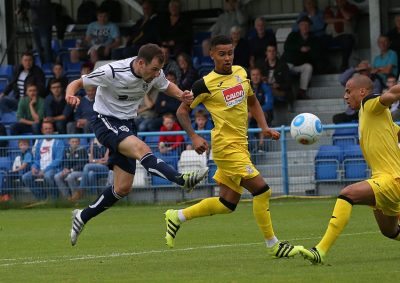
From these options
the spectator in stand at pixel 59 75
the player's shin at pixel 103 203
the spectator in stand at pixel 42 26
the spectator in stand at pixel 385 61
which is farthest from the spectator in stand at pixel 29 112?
the player's shin at pixel 103 203

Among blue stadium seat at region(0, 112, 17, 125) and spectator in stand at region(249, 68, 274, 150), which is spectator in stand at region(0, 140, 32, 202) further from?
spectator in stand at region(249, 68, 274, 150)

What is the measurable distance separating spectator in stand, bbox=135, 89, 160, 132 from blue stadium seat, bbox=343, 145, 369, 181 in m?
4.36

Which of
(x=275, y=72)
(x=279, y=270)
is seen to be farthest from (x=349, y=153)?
(x=279, y=270)

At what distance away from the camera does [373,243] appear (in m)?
12.4

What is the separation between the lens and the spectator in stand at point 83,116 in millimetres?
23000

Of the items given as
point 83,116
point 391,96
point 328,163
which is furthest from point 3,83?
point 391,96

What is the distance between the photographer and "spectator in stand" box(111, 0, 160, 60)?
25.1 m

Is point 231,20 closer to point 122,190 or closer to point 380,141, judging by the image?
point 122,190

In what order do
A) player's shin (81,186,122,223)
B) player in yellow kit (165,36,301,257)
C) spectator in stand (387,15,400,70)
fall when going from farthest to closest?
spectator in stand (387,15,400,70) < player's shin (81,186,122,223) < player in yellow kit (165,36,301,257)

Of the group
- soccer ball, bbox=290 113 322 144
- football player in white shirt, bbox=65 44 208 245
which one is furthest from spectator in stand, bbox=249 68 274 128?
soccer ball, bbox=290 113 322 144

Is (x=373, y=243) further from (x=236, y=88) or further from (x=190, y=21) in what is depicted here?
(x=190, y=21)

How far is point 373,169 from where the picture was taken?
10320 mm

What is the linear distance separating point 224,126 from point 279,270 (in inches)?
86.7

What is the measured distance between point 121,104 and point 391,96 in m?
3.64
